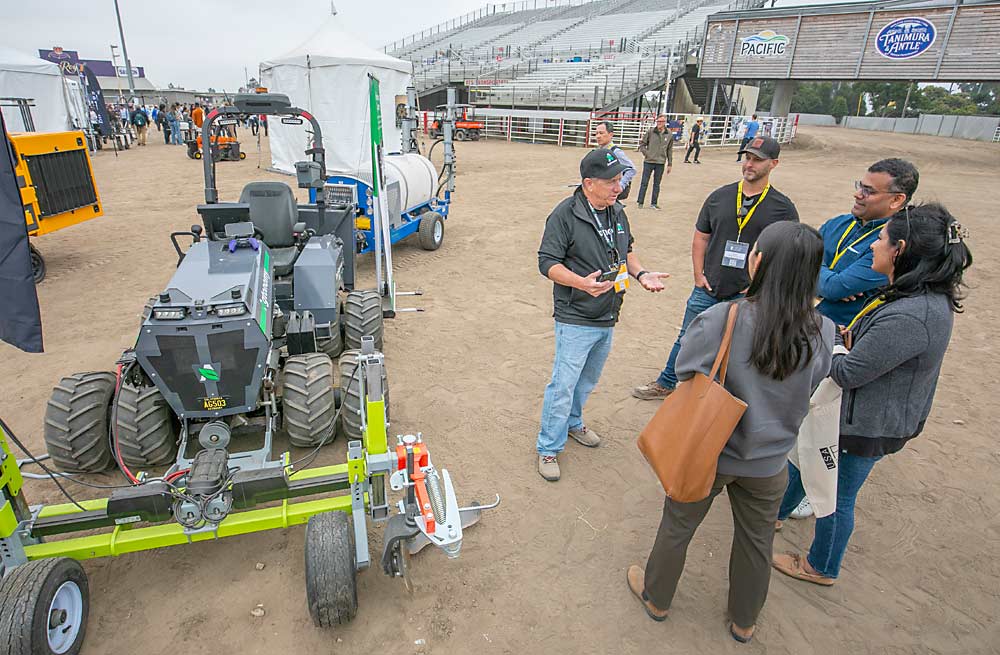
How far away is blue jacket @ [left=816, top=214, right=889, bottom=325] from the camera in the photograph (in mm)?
2750

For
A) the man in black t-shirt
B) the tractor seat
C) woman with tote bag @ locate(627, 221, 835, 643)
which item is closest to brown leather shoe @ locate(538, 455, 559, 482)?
the man in black t-shirt

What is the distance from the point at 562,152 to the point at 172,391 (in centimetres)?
2081

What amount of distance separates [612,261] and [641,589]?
180 centimetres

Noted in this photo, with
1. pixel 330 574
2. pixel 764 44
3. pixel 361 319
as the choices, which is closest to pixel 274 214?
pixel 361 319

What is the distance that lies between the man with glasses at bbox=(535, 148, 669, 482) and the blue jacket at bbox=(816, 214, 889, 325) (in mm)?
860

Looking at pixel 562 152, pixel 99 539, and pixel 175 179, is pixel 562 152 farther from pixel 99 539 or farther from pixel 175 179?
pixel 99 539

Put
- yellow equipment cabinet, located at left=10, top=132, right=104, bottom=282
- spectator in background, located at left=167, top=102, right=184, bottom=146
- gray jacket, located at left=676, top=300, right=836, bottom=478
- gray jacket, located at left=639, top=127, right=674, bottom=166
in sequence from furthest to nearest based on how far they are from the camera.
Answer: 1. spectator in background, located at left=167, top=102, right=184, bottom=146
2. gray jacket, located at left=639, top=127, right=674, bottom=166
3. yellow equipment cabinet, located at left=10, top=132, right=104, bottom=282
4. gray jacket, located at left=676, top=300, right=836, bottom=478

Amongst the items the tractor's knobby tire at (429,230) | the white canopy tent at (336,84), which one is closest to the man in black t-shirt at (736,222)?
the tractor's knobby tire at (429,230)

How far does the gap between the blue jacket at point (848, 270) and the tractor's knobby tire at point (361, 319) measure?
3378 millimetres

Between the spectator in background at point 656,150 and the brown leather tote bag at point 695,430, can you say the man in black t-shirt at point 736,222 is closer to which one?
the brown leather tote bag at point 695,430

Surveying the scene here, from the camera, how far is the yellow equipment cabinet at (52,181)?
6398 mm

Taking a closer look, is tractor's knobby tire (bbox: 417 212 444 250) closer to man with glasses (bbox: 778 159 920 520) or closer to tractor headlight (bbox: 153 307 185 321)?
tractor headlight (bbox: 153 307 185 321)

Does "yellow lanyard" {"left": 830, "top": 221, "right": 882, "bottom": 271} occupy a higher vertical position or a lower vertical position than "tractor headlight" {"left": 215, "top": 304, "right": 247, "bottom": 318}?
higher

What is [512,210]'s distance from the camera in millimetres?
11547
